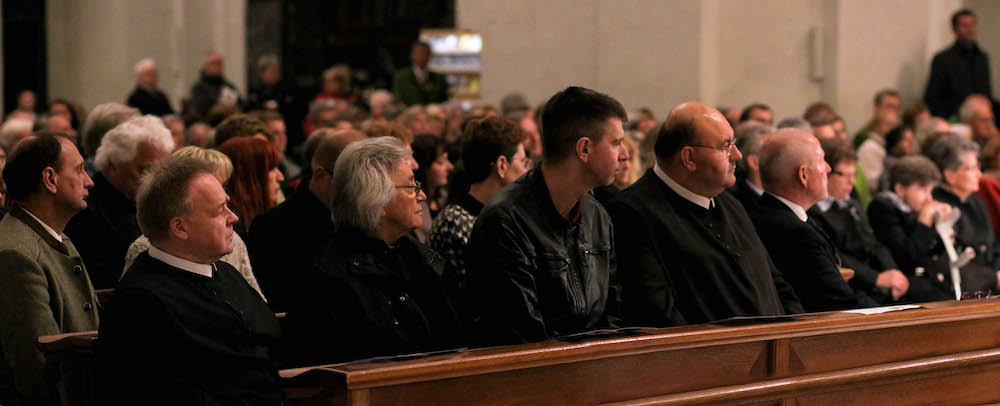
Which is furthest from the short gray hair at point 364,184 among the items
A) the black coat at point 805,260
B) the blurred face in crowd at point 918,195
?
the blurred face in crowd at point 918,195

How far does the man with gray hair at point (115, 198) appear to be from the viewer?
5.67m

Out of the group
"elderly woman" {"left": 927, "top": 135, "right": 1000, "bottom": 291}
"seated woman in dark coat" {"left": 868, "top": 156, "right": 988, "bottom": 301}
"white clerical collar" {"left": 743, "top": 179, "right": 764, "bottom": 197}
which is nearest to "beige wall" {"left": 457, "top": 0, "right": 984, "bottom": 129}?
"elderly woman" {"left": 927, "top": 135, "right": 1000, "bottom": 291}

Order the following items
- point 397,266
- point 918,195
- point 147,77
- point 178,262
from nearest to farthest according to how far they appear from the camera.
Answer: point 178,262 < point 397,266 < point 918,195 < point 147,77

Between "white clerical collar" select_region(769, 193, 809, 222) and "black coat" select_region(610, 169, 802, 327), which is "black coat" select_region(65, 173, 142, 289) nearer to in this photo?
"black coat" select_region(610, 169, 802, 327)

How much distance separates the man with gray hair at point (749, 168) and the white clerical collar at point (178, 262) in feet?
10.2

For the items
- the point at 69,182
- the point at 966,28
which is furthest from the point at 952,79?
the point at 69,182

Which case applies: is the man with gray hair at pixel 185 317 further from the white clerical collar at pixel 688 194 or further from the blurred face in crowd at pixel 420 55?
the blurred face in crowd at pixel 420 55

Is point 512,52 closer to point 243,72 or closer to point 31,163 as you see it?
point 243,72

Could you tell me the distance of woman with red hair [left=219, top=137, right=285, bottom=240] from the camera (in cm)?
599

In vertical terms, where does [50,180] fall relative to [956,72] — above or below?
below

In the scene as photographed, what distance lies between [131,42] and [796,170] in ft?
46.4

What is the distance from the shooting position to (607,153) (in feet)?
15.1

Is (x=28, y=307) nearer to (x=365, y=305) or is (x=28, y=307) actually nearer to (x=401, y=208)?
(x=365, y=305)

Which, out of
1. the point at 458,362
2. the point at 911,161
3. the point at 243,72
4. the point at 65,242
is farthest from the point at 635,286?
the point at 243,72
